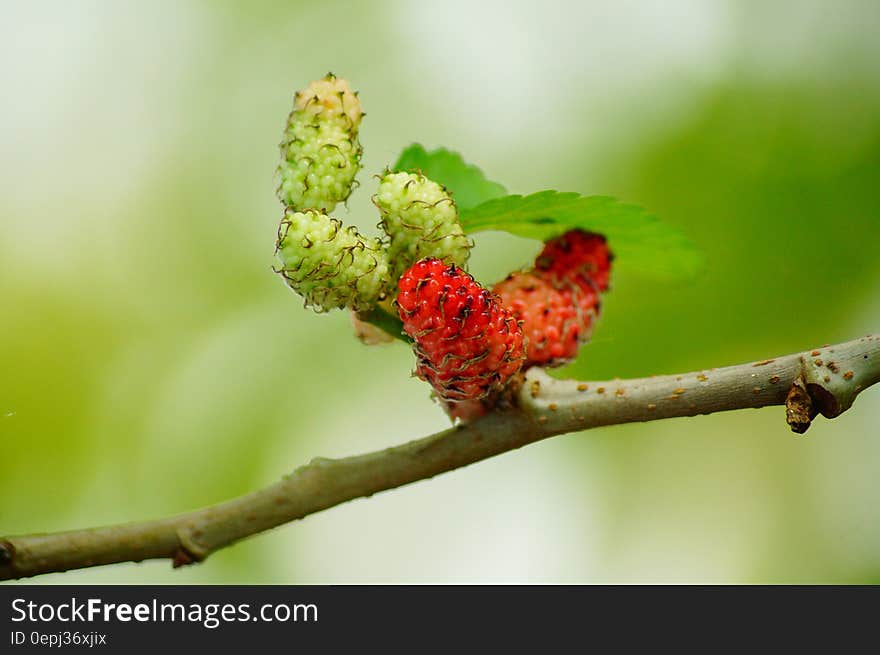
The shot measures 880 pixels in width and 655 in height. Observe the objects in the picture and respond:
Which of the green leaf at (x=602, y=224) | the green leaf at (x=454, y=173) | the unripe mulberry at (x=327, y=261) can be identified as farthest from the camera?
the green leaf at (x=454, y=173)

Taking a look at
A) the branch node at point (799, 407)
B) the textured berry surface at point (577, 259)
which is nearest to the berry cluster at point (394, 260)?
the textured berry surface at point (577, 259)

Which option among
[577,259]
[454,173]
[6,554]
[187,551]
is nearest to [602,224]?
[577,259]

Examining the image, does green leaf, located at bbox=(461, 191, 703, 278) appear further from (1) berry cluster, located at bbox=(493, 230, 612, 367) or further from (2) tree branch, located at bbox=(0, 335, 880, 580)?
(2) tree branch, located at bbox=(0, 335, 880, 580)

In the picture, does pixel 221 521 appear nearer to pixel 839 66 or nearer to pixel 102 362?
pixel 102 362

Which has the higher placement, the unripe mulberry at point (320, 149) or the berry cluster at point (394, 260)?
the unripe mulberry at point (320, 149)

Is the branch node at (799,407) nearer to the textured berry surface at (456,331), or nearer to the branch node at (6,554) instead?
the textured berry surface at (456,331)

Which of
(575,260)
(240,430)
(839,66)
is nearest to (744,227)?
(839,66)
